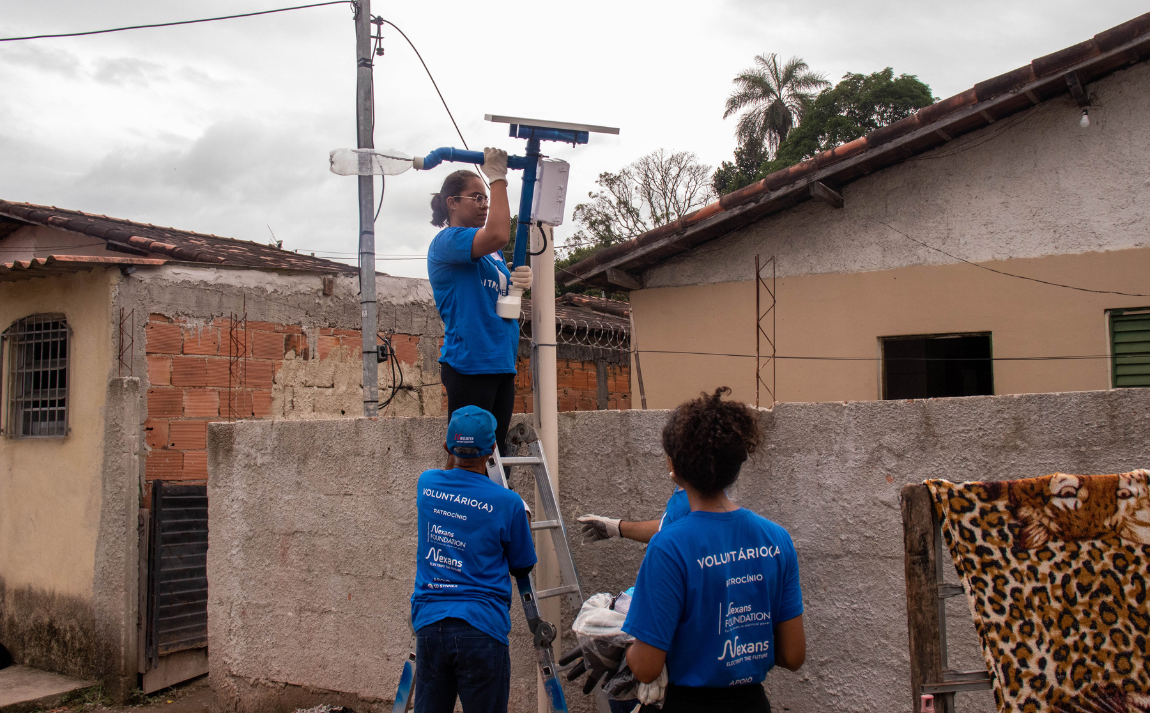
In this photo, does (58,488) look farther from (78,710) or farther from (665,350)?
(665,350)

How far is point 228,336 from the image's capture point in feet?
23.7

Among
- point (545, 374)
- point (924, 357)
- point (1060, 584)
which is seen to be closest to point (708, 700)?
point (1060, 584)

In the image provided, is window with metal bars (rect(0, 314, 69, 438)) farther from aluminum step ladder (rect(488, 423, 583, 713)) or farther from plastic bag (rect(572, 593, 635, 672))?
plastic bag (rect(572, 593, 635, 672))

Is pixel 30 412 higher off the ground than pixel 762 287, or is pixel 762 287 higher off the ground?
pixel 762 287

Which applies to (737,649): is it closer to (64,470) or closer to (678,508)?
(678,508)

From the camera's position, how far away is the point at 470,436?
278 centimetres

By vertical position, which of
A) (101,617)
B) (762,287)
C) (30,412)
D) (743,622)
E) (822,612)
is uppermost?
(762,287)

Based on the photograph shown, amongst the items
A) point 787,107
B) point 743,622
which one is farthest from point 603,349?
point 787,107

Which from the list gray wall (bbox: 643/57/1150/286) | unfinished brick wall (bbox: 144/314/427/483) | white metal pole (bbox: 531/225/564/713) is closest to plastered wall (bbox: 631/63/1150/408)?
gray wall (bbox: 643/57/1150/286)

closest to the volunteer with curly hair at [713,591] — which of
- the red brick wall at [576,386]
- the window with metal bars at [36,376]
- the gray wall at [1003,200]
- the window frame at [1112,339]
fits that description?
the window frame at [1112,339]

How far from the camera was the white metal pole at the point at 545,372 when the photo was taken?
11.3 feet

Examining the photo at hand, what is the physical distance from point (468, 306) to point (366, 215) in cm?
434

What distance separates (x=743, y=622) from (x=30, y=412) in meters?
7.25

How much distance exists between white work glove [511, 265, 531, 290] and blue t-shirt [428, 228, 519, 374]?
11cm
